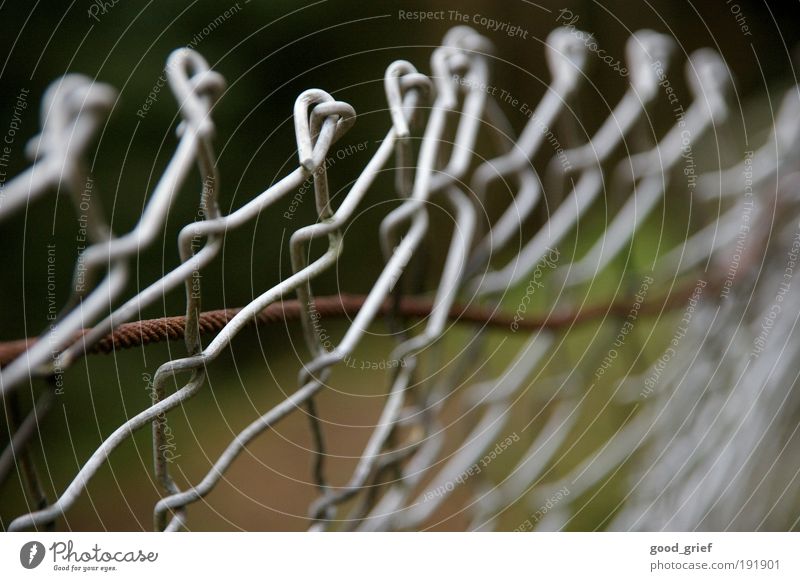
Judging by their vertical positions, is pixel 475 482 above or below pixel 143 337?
below

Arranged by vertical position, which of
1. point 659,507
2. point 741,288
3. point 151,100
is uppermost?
point 151,100

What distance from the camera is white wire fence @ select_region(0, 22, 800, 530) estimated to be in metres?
0.23

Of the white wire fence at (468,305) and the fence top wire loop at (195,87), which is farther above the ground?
the fence top wire loop at (195,87)

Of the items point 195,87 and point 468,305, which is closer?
point 195,87

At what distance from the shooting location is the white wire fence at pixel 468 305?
233mm

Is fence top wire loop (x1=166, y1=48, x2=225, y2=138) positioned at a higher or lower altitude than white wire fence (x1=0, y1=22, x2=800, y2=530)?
higher

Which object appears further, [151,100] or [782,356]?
[151,100]

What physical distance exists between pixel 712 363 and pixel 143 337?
1.37 ft

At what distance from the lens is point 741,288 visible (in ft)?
1.83

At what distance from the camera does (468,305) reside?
418 mm
